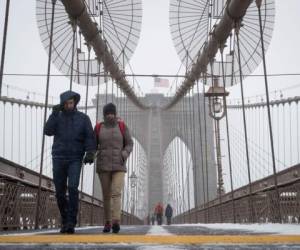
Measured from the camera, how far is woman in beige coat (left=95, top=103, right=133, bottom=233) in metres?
4.91

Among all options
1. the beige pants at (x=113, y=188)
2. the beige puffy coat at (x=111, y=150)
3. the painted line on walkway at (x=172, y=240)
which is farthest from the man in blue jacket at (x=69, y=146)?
the painted line on walkway at (x=172, y=240)

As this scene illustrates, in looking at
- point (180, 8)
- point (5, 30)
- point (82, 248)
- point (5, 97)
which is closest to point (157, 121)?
point (5, 97)

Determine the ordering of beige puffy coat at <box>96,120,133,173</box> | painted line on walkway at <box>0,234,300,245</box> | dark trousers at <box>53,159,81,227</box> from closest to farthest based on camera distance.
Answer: painted line on walkway at <box>0,234,300,245</box>, dark trousers at <box>53,159,81,227</box>, beige puffy coat at <box>96,120,133,173</box>

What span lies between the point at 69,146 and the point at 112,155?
23.4 inches

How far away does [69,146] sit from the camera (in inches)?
175

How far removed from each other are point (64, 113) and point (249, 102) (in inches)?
1432

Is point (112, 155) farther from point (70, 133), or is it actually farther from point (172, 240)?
point (172, 240)

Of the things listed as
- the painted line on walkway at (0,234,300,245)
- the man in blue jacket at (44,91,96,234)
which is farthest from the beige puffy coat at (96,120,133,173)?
the painted line on walkway at (0,234,300,245)

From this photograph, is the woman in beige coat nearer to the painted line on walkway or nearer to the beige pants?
the beige pants

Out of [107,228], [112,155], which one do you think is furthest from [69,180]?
[107,228]

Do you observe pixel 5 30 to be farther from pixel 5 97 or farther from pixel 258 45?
pixel 5 97

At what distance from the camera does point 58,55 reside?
44.1 ft

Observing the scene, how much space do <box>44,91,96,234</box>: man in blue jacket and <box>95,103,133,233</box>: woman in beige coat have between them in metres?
0.40

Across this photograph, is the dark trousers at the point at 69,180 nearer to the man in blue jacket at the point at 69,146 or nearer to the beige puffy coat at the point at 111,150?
the man in blue jacket at the point at 69,146
